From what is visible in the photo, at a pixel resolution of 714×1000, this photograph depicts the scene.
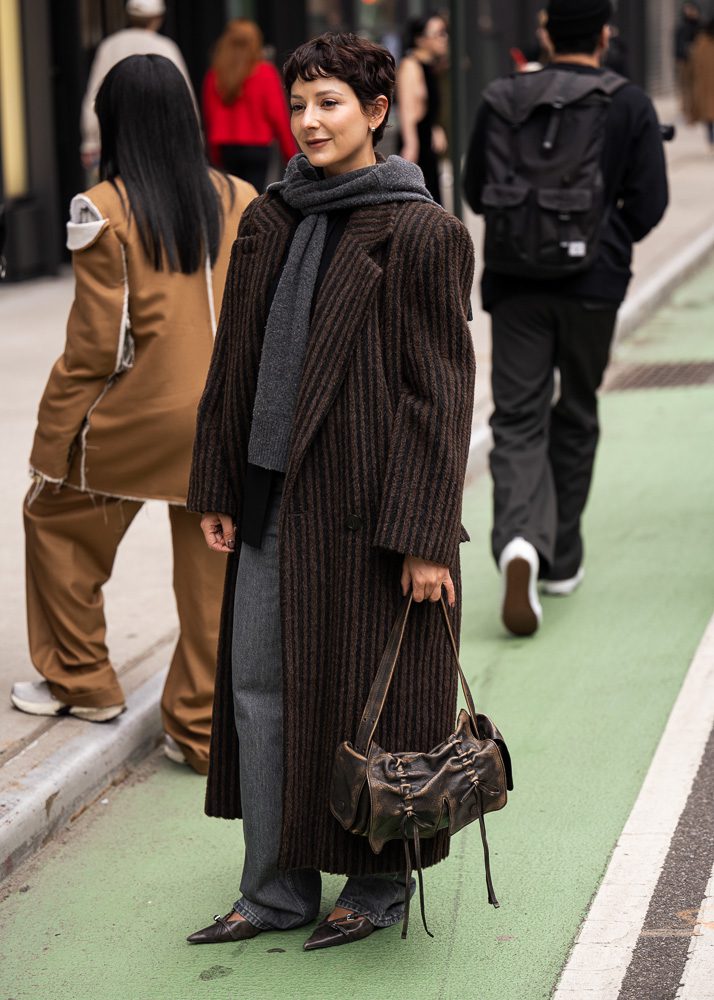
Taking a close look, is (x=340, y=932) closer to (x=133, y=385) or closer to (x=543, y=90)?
(x=133, y=385)

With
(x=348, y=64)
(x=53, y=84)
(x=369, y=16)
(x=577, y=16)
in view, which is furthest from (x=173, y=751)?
(x=369, y=16)

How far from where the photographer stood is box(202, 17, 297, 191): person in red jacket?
12680mm

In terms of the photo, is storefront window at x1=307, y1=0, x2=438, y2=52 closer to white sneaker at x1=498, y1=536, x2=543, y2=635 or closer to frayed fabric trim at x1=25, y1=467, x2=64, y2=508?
white sneaker at x1=498, y1=536, x2=543, y2=635

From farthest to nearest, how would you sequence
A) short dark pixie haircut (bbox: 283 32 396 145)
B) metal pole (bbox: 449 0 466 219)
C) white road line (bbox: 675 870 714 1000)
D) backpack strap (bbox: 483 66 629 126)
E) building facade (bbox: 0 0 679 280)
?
building facade (bbox: 0 0 679 280) → metal pole (bbox: 449 0 466 219) → backpack strap (bbox: 483 66 629 126) → white road line (bbox: 675 870 714 1000) → short dark pixie haircut (bbox: 283 32 396 145)

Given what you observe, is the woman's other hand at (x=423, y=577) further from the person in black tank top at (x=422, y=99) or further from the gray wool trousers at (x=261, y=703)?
the person in black tank top at (x=422, y=99)

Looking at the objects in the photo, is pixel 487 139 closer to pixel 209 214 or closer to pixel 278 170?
pixel 209 214

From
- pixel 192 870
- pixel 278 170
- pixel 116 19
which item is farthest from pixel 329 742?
pixel 278 170

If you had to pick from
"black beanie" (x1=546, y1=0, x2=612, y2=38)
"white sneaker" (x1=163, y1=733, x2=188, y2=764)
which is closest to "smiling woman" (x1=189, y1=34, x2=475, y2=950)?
"white sneaker" (x1=163, y1=733, x2=188, y2=764)

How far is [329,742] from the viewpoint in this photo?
372 cm

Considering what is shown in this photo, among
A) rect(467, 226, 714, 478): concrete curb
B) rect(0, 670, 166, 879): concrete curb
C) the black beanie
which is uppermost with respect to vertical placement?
the black beanie

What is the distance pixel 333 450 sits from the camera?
143 inches

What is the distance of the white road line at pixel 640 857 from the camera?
378cm

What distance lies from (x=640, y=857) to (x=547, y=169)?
267cm

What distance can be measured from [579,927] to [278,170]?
1541cm
